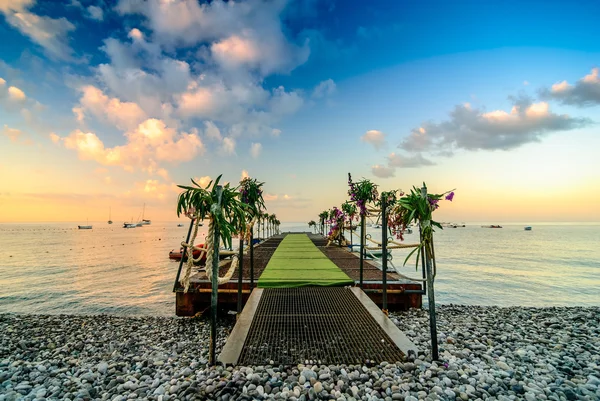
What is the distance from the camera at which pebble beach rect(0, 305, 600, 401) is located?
3.76 meters

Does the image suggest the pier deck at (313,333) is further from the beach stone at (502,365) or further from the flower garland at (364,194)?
the flower garland at (364,194)

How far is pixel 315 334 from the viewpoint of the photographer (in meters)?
5.50

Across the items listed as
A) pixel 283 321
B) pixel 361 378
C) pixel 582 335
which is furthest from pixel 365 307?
pixel 582 335

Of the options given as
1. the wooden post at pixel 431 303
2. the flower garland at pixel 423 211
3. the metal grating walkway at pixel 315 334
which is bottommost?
the metal grating walkway at pixel 315 334

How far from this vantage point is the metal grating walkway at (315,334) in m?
4.58

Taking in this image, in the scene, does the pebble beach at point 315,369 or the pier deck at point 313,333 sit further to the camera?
the pier deck at point 313,333

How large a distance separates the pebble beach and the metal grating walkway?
0.88 ft

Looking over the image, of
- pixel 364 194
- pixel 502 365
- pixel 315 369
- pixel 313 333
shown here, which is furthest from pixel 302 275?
pixel 502 365

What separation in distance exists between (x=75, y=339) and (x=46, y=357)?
3.66ft

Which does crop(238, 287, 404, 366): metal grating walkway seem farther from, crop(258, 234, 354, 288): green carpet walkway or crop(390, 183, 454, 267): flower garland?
crop(390, 183, 454, 267): flower garland

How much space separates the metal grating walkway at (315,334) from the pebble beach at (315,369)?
0.88 feet

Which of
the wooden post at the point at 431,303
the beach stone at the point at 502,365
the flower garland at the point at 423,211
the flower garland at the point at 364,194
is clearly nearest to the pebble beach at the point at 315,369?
the beach stone at the point at 502,365

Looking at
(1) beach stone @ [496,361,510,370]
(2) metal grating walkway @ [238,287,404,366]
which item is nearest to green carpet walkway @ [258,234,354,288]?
(2) metal grating walkway @ [238,287,404,366]

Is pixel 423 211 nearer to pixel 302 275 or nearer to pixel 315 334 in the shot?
pixel 315 334
